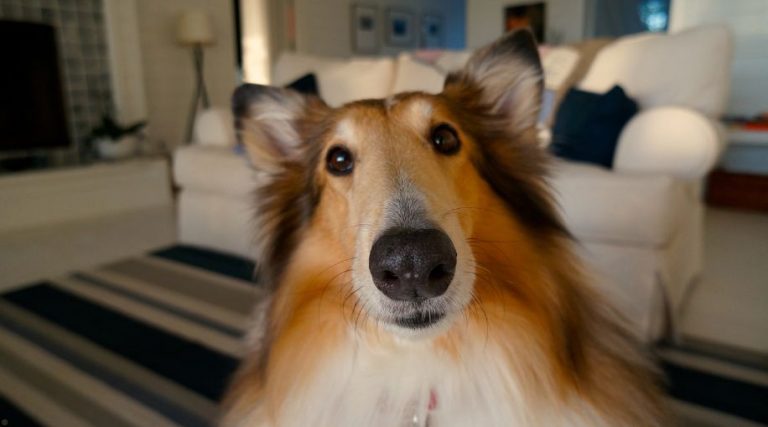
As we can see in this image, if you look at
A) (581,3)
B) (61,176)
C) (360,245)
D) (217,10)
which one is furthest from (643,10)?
(360,245)

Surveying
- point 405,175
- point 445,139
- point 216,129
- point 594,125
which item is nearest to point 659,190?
point 594,125

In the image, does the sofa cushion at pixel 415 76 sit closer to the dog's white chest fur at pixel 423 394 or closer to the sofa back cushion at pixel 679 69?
the sofa back cushion at pixel 679 69

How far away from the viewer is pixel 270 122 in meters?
1.23

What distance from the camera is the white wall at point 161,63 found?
201 inches

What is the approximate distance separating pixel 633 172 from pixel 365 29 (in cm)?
681

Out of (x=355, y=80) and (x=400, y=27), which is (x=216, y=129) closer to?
(x=355, y=80)

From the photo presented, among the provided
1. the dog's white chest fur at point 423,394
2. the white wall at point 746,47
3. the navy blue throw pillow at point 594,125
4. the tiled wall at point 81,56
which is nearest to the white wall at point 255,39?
the tiled wall at point 81,56

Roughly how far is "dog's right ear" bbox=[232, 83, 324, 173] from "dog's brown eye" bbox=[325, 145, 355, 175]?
0.16m

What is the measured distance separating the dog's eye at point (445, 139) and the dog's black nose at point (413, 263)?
1.04 feet

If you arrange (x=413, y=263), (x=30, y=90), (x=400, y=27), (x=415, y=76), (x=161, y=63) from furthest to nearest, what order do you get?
(x=400, y=27) → (x=161, y=63) → (x=30, y=90) → (x=415, y=76) → (x=413, y=263)

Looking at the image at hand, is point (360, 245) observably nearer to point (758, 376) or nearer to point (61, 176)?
point (758, 376)

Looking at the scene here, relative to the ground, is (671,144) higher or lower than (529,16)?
lower

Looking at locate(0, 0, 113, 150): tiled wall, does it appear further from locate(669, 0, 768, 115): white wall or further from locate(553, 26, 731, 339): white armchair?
locate(669, 0, 768, 115): white wall

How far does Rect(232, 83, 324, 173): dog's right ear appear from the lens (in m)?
1.21
